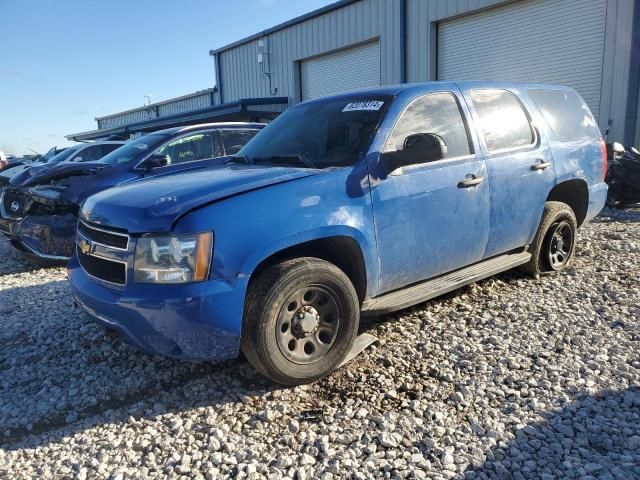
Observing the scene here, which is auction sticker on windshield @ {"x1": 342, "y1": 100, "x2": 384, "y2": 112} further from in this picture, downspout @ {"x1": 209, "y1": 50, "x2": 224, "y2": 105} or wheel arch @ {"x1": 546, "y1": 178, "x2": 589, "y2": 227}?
downspout @ {"x1": 209, "y1": 50, "x2": 224, "y2": 105}

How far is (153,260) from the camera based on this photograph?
275 cm

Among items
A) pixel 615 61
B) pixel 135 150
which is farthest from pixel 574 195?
pixel 615 61

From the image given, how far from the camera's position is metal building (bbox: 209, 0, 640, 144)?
34.6 feet

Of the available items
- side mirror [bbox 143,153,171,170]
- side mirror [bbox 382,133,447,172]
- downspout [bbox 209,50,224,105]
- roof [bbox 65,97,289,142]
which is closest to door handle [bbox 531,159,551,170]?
side mirror [bbox 382,133,447,172]

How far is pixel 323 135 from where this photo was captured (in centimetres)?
381

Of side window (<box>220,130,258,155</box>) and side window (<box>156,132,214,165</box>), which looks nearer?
side window (<box>156,132,214,165</box>)

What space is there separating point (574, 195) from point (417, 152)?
2825 mm

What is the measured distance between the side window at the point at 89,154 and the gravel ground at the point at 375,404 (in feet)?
23.6

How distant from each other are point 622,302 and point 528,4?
392 inches

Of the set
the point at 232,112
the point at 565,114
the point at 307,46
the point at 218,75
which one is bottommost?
the point at 565,114

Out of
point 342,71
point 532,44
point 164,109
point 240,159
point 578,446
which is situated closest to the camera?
point 578,446

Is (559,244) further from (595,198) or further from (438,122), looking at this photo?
(438,122)

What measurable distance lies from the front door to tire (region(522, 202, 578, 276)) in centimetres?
100

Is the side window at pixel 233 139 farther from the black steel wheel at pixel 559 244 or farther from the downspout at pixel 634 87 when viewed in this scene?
the downspout at pixel 634 87
